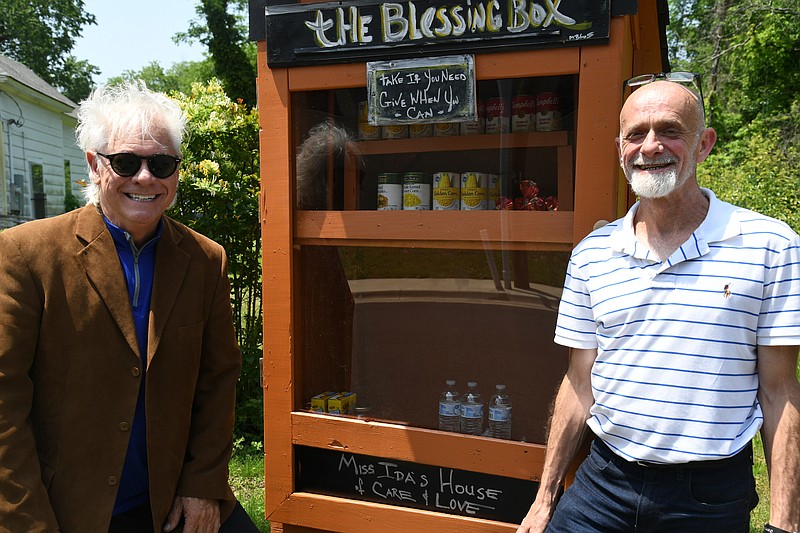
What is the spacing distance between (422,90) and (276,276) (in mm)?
1039

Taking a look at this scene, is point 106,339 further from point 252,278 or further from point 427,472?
point 252,278

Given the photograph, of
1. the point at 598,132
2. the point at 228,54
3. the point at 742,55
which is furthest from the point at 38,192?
the point at 598,132

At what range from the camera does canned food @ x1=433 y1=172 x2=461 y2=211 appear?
305cm

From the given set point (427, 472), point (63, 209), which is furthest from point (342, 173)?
point (63, 209)

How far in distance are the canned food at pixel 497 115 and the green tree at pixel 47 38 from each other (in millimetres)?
31327

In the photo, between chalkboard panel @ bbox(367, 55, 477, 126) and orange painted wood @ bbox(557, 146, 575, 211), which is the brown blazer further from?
orange painted wood @ bbox(557, 146, 575, 211)

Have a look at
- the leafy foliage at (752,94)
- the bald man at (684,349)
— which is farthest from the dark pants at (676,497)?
the leafy foliage at (752,94)

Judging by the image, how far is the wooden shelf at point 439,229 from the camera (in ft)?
8.98

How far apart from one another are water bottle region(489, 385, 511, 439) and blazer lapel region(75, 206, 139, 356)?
5.22 ft

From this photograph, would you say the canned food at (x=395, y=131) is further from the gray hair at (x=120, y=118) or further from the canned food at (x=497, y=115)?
the gray hair at (x=120, y=118)

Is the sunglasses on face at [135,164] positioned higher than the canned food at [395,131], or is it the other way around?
the canned food at [395,131]

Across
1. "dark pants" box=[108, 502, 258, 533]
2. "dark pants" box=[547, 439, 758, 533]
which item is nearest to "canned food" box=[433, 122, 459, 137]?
"dark pants" box=[547, 439, 758, 533]

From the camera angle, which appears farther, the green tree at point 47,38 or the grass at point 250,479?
the green tree at point 47,38

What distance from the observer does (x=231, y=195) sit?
5.09 metres
